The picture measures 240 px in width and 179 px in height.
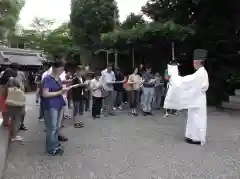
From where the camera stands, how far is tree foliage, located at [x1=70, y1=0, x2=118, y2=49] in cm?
2119

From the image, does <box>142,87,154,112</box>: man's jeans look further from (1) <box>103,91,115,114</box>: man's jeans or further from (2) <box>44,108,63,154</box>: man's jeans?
(2) <box>44,108,63,154</box>: man's jeans

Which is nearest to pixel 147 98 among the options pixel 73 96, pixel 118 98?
pixel 118 98

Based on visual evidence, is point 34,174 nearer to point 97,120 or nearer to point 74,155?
point 74,155

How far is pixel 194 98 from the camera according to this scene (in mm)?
7387

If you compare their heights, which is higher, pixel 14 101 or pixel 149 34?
pixel 149 34

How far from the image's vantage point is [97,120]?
10.5 metres

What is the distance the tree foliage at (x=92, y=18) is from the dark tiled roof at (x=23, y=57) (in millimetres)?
10608

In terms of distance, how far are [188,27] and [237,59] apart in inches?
116

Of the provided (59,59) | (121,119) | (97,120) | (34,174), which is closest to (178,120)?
(121,119)

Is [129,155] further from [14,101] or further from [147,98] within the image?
[147,98]

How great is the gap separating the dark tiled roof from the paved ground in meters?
23.1

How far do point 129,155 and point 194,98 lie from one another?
6.72 feet

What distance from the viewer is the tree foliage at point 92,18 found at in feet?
69.5

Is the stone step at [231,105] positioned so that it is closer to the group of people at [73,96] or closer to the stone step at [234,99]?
the stone step at [234,99]
